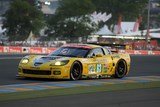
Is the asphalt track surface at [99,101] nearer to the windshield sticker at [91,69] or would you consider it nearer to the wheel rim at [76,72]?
the wheel rim at [76,72]

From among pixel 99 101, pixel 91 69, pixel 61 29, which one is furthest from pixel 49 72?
pixel 61 29

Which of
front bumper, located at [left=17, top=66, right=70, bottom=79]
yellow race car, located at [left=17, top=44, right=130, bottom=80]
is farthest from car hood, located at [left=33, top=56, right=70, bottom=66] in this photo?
front bumper, located at [left=17, top=66, right=70, bottom=79]

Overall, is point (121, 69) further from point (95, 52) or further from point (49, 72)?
point (49, 72)

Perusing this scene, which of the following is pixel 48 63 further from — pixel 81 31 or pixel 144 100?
pixel 81 31

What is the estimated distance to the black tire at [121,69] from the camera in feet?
59.7

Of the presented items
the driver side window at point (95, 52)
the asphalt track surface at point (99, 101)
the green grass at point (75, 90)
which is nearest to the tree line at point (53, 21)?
the driver side window at point (95, 52)

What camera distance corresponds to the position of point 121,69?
18.4 metres

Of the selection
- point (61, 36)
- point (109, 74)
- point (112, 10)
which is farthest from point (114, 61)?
point (112, 10)

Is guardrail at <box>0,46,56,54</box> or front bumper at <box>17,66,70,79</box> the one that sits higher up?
guardrail at <box>0,46,56,54</box>

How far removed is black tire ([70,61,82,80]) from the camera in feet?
52.6

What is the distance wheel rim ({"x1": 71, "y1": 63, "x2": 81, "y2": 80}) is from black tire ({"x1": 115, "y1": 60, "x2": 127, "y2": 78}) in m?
2.28

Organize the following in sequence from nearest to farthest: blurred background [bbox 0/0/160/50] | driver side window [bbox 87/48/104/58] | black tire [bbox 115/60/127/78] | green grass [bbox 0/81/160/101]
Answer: green grass [bbox 0/81/160/101] < driver side window [bbox 87/48/104/58] < black tire [bbox 115/60/127/78] < blurred background [bbox 0/0/160/50]

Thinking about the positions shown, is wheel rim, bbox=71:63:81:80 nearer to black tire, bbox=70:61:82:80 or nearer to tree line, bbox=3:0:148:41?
black tire, bbox=70:61:82:80

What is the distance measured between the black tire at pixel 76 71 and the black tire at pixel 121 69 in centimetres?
222
